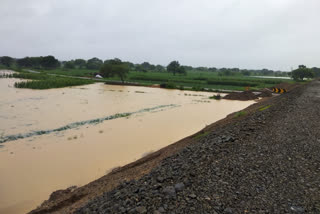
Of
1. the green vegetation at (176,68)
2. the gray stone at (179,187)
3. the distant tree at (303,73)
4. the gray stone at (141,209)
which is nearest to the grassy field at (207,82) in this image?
the distant tree at (303,73)

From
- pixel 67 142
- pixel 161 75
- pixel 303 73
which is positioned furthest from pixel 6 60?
pixel 303 73

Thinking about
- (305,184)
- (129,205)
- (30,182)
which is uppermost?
(305,184)

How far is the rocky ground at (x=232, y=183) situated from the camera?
3.81 meters

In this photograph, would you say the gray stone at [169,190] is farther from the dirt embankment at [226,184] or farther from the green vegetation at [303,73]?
the green vegetation at [303,73]

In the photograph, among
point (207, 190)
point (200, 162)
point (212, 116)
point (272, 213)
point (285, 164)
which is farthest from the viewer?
point (212, 116)

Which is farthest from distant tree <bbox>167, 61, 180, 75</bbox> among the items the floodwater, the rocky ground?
the rocky ground

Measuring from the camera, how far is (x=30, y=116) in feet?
54.2

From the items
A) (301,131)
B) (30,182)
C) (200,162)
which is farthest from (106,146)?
(301,131)

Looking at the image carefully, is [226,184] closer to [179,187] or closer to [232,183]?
[232,183]

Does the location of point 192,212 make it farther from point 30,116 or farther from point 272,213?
point 30,116

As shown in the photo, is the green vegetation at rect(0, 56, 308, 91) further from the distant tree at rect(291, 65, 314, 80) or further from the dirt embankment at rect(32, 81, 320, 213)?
the dirt embankment at rect(32, 81, 320, 213)

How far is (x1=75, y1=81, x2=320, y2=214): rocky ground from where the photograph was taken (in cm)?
381

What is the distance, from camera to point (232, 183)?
4527mm

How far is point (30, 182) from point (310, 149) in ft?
32.2
